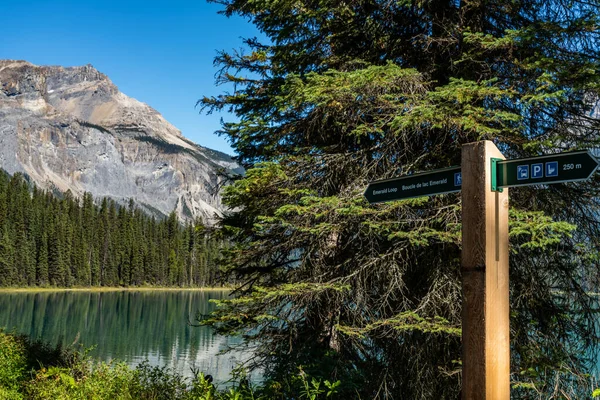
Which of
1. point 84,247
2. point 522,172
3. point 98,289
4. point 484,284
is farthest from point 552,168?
point 98,289

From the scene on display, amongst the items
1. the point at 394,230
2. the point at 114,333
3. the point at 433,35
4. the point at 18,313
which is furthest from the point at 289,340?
the point at 18,313

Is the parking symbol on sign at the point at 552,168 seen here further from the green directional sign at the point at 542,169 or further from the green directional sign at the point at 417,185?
the green directional sign at the point at 417,185

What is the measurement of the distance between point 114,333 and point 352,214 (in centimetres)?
3144

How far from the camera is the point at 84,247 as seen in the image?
9556 cm

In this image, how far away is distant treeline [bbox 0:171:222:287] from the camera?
3420 inches

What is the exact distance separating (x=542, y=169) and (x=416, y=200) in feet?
11.6

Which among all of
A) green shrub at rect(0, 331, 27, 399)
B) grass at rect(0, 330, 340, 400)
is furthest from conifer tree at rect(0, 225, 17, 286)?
grass at rect(0, 330, 340, 400)

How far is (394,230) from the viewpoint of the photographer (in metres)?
6.93

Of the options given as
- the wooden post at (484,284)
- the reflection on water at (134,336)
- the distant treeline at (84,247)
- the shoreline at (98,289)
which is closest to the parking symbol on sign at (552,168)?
the wooden post at (484,284)

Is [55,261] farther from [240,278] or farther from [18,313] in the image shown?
[240,278]

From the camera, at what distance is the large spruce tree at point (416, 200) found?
21.4 feet

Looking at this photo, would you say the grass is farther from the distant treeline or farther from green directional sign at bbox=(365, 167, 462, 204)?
the distant treeline

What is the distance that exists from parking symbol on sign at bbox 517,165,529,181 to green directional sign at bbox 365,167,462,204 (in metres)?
0.36

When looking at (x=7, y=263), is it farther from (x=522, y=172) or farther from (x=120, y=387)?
(x=522, y=172)
